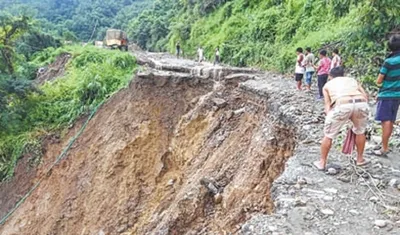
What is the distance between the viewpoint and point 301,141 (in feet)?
20.0

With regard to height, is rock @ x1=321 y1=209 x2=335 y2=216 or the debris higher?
the debris

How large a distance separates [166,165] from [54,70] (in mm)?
12840

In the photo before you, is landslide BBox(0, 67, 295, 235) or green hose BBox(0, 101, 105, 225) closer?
landslide BBox(0, 67, 295, 235)

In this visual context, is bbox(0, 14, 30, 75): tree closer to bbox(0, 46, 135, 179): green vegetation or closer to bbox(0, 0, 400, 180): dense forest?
bbox(0, 0, 400, 180): dense forest

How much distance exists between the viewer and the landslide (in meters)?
6.86

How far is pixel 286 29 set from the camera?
15.9 metres

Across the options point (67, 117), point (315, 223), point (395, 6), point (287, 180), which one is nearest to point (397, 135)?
point (287, 180)

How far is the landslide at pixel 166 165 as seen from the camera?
22.5ft

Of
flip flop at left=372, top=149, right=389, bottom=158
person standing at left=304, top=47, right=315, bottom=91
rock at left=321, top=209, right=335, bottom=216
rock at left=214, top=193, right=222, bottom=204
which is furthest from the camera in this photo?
person standing at left=304, top=47, right=315, bottom=91

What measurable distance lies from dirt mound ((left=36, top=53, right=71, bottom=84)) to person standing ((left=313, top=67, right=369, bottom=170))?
1759 cm

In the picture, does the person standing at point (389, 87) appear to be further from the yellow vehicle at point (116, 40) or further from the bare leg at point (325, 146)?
the yellow vehicle at point (116, 40)

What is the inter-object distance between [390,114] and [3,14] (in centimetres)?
1763

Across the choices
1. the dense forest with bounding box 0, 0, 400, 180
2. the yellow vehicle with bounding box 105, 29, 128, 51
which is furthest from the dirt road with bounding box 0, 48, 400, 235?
the yellow vehicle with bounding box 105, 29, 128, 51

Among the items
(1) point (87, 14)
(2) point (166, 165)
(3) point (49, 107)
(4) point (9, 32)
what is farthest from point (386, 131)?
(1) point (87, 14)
